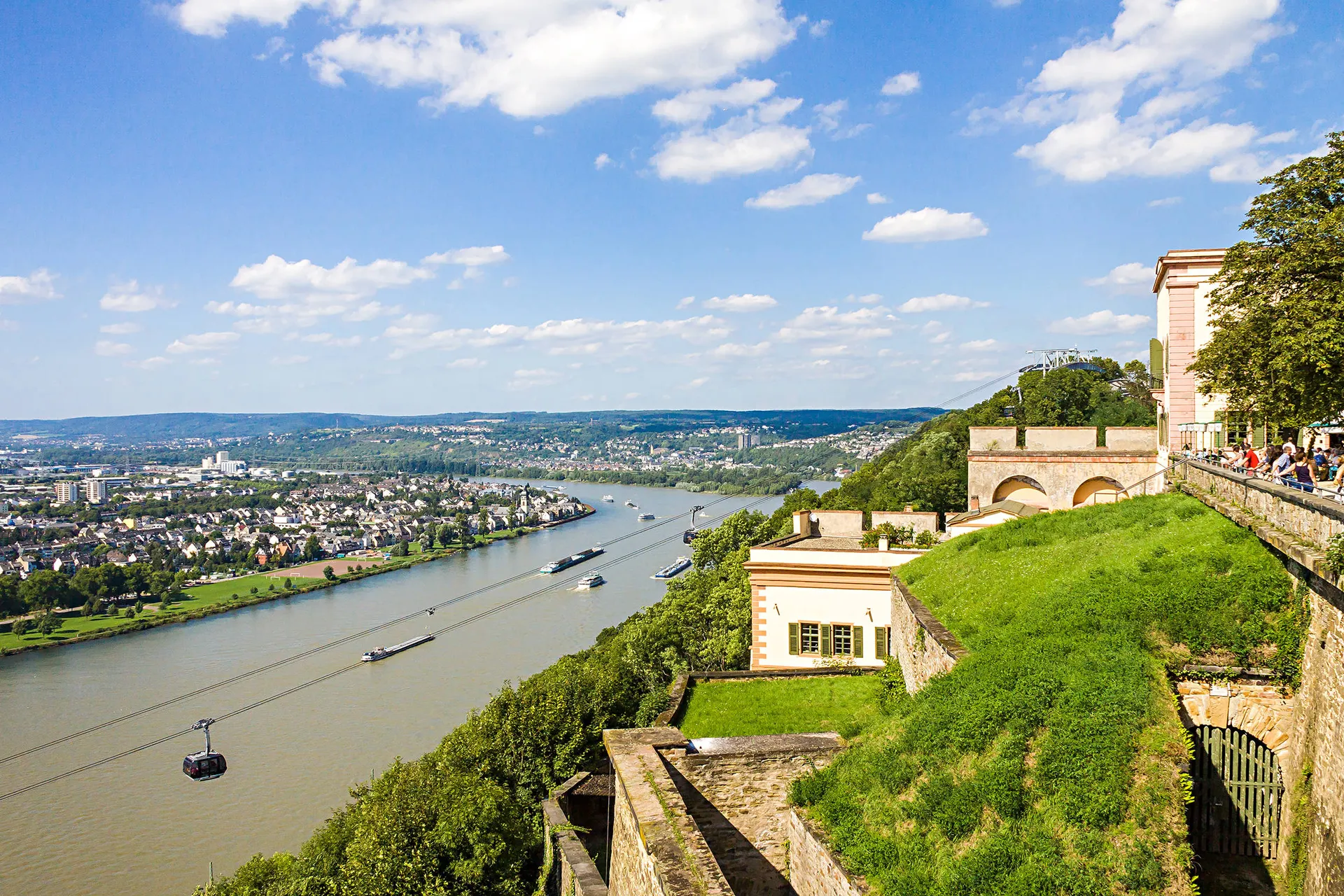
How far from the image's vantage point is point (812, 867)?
251 inches

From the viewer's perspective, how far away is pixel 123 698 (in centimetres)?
3919

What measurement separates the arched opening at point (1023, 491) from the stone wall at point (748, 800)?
13709mm

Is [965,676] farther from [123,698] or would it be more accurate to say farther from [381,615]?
[381,615]

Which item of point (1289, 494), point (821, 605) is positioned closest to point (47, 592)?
point (821, 605)

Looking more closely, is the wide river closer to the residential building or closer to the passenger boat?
the passenger boat

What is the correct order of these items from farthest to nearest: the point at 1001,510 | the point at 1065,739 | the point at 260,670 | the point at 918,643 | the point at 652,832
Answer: the point at 260,670 → the point at 1001,510 → the point at 918,643 → the point at 652,832 → the point at 1065,739

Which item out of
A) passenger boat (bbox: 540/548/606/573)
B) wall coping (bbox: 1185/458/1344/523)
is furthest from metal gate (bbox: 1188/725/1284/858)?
passenger boat (bbox: 540/548/606/573)

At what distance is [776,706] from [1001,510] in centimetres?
848

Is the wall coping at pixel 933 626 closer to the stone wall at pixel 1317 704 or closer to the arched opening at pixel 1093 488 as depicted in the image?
the stone wall at pixel 1317 704

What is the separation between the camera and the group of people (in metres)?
7.34

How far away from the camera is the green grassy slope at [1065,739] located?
4.96 m

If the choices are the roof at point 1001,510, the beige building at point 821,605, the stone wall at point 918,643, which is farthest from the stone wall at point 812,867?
the roof at point 1001,510

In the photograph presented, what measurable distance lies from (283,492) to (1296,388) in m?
141

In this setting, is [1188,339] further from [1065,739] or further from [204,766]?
[204,766]
